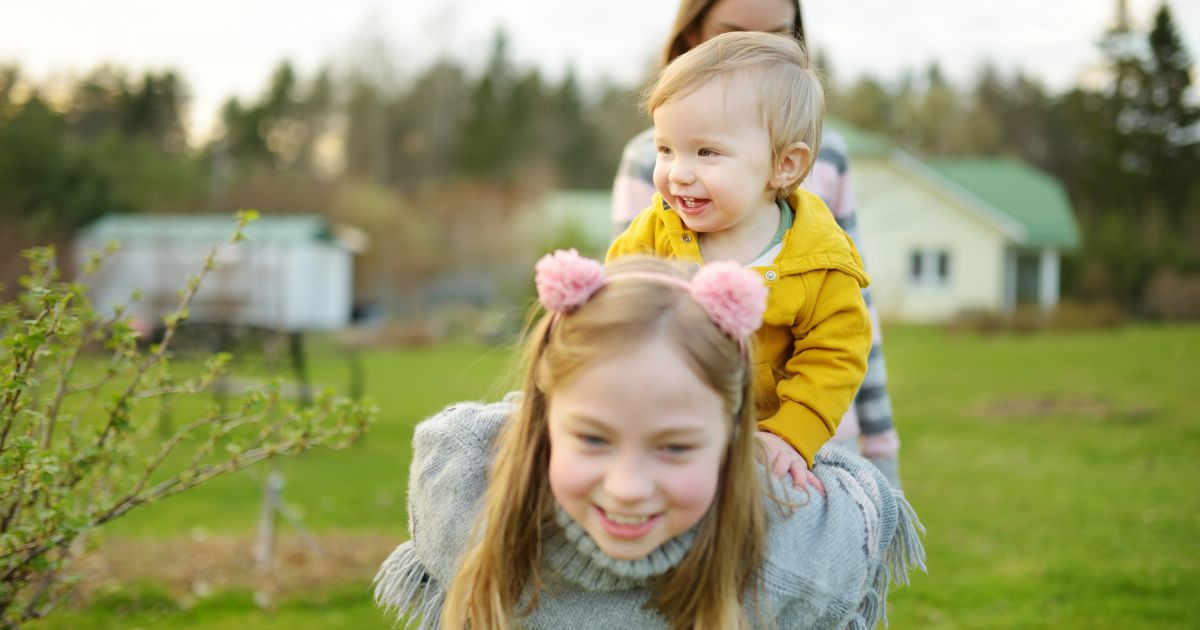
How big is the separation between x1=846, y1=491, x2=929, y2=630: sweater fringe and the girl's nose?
0.63 metres

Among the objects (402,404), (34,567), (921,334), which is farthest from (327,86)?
(34,567)

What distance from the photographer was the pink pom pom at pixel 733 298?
171cm

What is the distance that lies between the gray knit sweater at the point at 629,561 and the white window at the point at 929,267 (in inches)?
1234

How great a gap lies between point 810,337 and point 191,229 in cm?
3128

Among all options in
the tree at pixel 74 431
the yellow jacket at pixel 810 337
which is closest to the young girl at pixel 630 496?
the yellow jacket at pixel 810 337

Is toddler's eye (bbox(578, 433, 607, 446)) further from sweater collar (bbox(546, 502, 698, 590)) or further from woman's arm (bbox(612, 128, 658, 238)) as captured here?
woman's arm (bbox(612, 128, 658, 238))

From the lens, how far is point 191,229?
101ft

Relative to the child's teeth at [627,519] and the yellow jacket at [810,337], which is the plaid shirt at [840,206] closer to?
the yellow jacket at [810,337]

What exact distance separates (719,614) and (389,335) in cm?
2605

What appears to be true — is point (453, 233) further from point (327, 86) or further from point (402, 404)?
point (402, 404)

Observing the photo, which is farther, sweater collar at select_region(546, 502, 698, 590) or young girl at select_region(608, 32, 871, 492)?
young girl at select_region(608, 32, 871, 492)

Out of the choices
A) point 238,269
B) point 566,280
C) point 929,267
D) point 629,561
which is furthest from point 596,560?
point 929,267

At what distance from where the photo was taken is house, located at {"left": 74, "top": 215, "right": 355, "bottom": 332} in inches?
1102

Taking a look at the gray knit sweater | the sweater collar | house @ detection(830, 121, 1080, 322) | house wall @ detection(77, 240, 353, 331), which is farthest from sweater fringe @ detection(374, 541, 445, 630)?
house @ detection(830, 121, 1080, 322)
